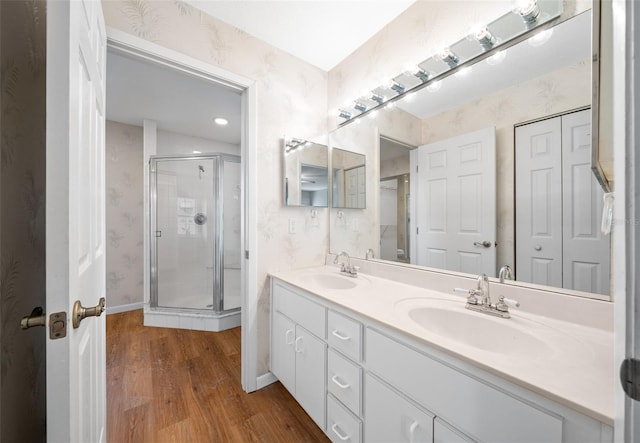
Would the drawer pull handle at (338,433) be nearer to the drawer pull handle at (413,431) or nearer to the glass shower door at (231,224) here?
the drawer pull handle at (413,431)

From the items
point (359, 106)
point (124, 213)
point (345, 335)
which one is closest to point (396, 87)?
point (359, 106)

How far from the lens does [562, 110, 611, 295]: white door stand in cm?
87

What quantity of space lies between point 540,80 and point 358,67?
1.19 meters

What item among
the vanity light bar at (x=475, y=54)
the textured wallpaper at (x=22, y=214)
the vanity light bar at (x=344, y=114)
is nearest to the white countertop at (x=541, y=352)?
the textured wallpaper at (x=22, y=214)

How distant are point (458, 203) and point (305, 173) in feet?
3.59

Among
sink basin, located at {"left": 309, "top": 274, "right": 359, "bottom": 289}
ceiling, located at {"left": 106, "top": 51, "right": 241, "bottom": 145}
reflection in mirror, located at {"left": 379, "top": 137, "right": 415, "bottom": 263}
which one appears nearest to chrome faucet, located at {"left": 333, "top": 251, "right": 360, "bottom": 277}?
sink basin, located at {"left": 309, "top": 274, "right": 359, "bottom": 289}

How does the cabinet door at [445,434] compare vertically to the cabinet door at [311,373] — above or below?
above

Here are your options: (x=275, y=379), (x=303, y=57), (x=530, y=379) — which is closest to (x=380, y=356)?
(x=530, y=379)

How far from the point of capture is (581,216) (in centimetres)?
91

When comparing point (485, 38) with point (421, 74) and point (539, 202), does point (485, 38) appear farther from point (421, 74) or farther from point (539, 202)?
point (539, 202)

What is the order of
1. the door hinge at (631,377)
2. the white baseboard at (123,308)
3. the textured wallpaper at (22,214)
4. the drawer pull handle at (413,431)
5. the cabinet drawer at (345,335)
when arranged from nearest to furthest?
the door hinge at (631,377)
the textured wallpaper at (22,214)
the drawer pull handle at (413,431)
the cabinet drawer at (345,335)
the white baseboard at (123,308)

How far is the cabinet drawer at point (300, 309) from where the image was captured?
1246 mm

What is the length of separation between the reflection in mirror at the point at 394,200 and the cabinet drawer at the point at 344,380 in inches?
27.5

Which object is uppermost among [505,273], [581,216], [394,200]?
[394,200]
